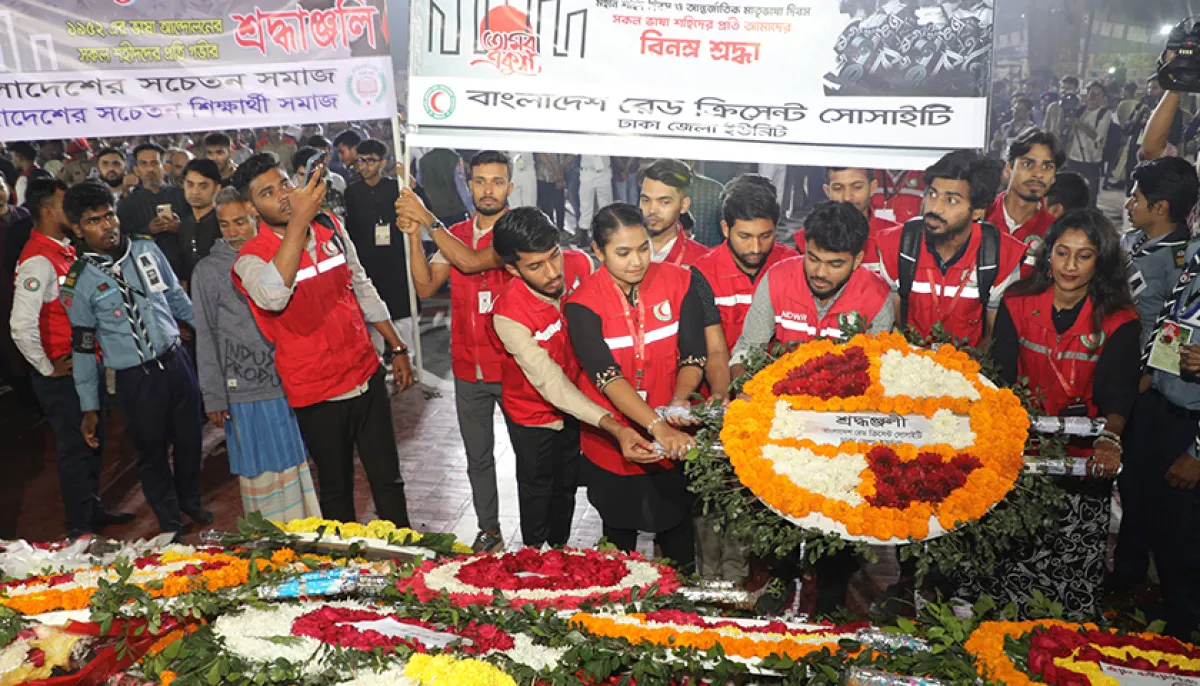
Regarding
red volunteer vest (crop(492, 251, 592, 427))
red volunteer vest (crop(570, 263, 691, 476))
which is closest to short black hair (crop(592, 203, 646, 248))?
red volunteer vest (crop(570, 263, 691, 476))

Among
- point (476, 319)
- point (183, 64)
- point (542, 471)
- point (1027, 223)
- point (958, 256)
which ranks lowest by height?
point (542, 471)

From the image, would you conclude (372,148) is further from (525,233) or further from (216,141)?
(525,233)

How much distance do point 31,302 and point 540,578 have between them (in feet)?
11.9

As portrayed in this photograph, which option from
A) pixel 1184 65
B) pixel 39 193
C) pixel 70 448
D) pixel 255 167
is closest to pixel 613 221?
pixel 255 167

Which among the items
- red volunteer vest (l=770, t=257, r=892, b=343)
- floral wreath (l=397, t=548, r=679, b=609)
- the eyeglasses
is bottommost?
floral wreath (l=397, t=548, r=679, b=609)

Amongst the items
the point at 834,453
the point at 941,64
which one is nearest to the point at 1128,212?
the point at 941,64

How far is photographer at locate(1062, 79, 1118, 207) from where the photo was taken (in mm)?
12078

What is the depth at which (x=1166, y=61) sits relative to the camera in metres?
4.68

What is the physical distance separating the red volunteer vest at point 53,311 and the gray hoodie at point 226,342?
954mm

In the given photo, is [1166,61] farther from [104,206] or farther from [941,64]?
Answer: [104,206]

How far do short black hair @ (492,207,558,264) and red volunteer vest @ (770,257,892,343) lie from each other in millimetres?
A: 1066

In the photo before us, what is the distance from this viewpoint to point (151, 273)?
5.03 m

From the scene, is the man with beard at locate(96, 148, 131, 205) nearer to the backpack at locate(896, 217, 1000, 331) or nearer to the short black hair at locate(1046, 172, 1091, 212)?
the backpack at locate(896, 217, 1000, 331)

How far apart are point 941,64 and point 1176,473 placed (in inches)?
83.3
